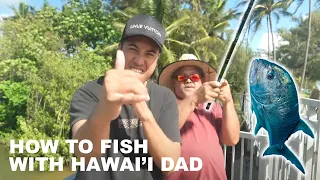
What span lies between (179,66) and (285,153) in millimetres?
1245

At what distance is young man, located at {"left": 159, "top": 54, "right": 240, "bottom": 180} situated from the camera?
5.08 ft

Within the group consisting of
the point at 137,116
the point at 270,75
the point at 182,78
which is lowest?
the point at 137,116

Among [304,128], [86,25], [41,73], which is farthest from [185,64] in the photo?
[86,25]

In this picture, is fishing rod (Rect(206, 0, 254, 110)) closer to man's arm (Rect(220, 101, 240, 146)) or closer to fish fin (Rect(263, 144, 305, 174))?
man's arm (Rect(220, 101, 240, 146))

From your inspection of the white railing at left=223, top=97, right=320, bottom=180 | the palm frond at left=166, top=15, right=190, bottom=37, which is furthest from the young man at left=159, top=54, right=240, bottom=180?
the palm frond at left=166, top=15, right=190, bottom=37

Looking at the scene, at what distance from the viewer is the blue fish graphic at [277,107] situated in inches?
99.9

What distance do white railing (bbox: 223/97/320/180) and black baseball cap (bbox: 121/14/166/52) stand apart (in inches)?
71.0

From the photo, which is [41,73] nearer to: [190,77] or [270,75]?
[270,75]

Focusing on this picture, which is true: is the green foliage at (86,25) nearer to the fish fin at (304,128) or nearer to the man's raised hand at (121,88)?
the fish fin at (304,128)

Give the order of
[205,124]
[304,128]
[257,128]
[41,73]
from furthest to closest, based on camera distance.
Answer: [41,73] → [257,128] → [304,128] → [205,124]

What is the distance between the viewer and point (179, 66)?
1.89m

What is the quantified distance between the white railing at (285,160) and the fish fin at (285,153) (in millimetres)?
27

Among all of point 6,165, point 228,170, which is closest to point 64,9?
point 6,165

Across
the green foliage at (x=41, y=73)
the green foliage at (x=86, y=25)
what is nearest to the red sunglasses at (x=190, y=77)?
the green foliage at (x=41, y=73)
